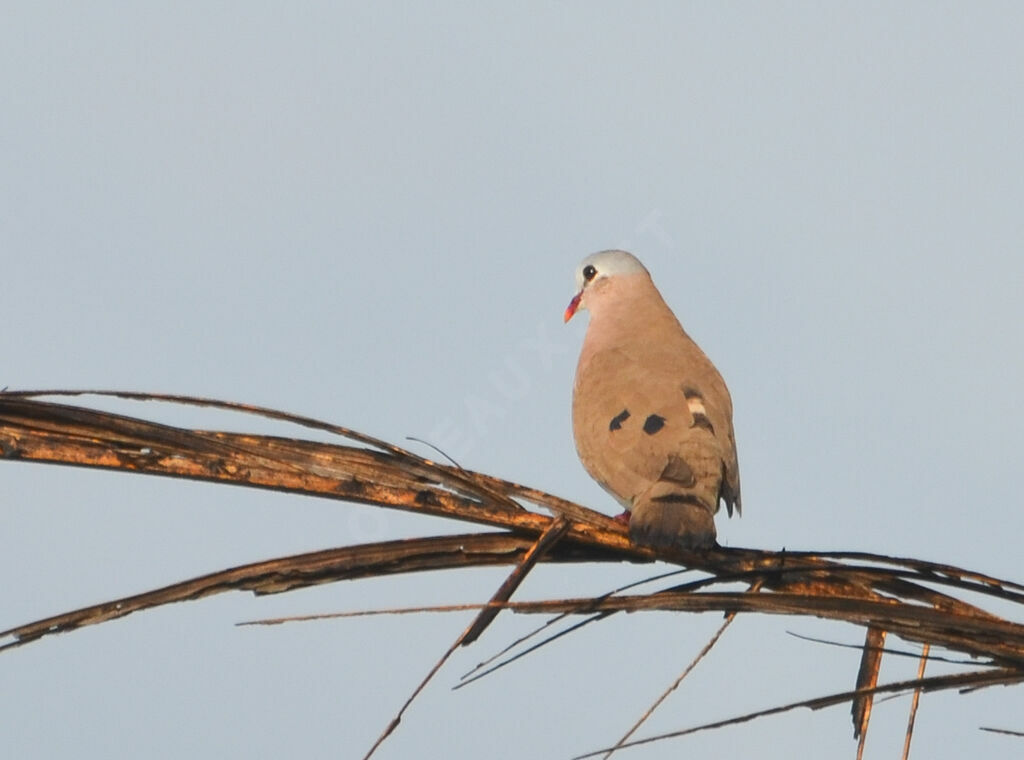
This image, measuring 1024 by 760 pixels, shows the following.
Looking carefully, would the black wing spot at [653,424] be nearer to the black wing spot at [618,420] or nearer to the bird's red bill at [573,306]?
the black wing spot at [618,420]

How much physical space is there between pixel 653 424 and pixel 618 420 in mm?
179

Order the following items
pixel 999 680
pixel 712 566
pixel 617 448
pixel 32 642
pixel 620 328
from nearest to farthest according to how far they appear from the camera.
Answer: pixel 32 642
pixel 999 680
pixel 712 566
pixel 617 448
pixel 620 328

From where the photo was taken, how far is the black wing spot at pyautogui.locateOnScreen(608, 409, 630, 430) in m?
4.62

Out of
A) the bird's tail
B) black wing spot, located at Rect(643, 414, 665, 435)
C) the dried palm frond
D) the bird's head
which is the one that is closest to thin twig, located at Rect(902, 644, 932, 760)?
the dried palm frond

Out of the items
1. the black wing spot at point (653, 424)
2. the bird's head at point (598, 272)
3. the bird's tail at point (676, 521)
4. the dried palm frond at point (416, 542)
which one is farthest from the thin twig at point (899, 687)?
the bird's head at point (598, 272)

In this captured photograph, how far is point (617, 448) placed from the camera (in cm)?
443

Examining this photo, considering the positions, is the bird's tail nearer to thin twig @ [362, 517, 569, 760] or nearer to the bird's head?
thin twig @ [362, 517, 569, 760]

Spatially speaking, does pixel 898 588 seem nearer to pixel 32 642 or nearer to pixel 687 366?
pixel 32 642

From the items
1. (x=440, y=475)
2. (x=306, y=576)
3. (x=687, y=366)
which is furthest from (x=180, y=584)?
(x=687, y=366)

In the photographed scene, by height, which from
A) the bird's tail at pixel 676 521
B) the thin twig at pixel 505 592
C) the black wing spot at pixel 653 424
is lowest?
the thin twig at pixel 505 592

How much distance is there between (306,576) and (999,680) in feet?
3.02

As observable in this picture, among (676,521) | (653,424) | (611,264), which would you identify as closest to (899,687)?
(676,521)

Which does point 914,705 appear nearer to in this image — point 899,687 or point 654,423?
point 899,687

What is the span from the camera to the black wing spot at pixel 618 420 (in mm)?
4617
